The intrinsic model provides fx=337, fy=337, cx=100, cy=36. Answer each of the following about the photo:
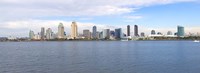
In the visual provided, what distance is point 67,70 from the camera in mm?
48719

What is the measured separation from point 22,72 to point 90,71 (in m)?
9.43

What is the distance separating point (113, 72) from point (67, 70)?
7.06 metres

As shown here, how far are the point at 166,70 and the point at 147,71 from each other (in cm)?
308

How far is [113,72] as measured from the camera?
46.1 meters

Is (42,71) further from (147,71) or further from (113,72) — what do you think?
(147,71)

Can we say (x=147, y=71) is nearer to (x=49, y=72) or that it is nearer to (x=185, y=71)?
(x=185, y=71)

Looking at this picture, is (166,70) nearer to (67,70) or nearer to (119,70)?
(119,70)

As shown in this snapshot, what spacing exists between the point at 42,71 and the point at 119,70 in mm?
10958

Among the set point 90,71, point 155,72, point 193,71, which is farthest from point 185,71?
point 90,71

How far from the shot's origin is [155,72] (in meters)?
46.2

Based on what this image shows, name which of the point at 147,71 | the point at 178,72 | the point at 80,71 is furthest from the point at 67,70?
the point at 178,72

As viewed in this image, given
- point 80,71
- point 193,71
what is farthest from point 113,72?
point 193,71

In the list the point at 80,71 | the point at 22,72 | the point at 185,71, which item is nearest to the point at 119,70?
the point at 80,71

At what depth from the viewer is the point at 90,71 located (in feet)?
156
